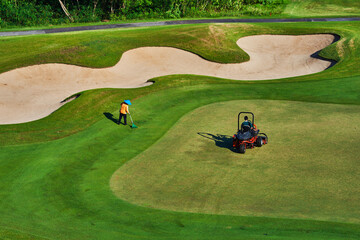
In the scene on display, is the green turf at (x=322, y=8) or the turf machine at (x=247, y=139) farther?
the green turf at (x=322, y=8)

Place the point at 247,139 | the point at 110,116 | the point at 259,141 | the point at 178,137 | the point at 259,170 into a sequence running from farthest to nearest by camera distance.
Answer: the point at 110,116, the point at 178,137, the point at 259,141, the point at 247,139, the point at 259,170

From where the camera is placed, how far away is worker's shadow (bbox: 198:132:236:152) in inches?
856

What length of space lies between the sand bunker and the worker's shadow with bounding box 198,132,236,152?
41.1 ft

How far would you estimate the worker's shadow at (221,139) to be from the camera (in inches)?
856

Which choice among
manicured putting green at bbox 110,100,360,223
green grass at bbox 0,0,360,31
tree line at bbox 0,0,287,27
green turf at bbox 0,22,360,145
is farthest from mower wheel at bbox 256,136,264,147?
tree line at bbox 0,0,287,27

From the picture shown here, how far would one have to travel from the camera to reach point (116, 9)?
2579 inches

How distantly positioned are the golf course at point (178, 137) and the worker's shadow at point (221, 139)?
0.34 ft

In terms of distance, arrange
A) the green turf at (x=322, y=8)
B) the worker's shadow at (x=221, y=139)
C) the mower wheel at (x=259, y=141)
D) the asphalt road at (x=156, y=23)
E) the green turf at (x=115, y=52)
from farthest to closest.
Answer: the green turf at (x=322, y=8) → the asphalt road at (x=156, y=23) → the green turf at (x=115, y=52) → the worker's shadow at (x=221, y=139) → the mower wheel at (x=259, y=141)

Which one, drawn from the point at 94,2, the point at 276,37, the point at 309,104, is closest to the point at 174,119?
the point at 309,104

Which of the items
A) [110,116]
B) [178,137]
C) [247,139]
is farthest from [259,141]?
[110,116]

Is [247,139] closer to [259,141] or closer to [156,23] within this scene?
[259,141]

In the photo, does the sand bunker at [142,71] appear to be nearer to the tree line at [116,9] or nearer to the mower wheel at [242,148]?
the mower wheel at [242,148]

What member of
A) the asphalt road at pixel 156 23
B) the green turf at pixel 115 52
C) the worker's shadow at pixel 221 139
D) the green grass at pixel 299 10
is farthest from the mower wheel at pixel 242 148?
the green grass at pixel 299 10

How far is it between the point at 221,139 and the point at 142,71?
18.3 meters
